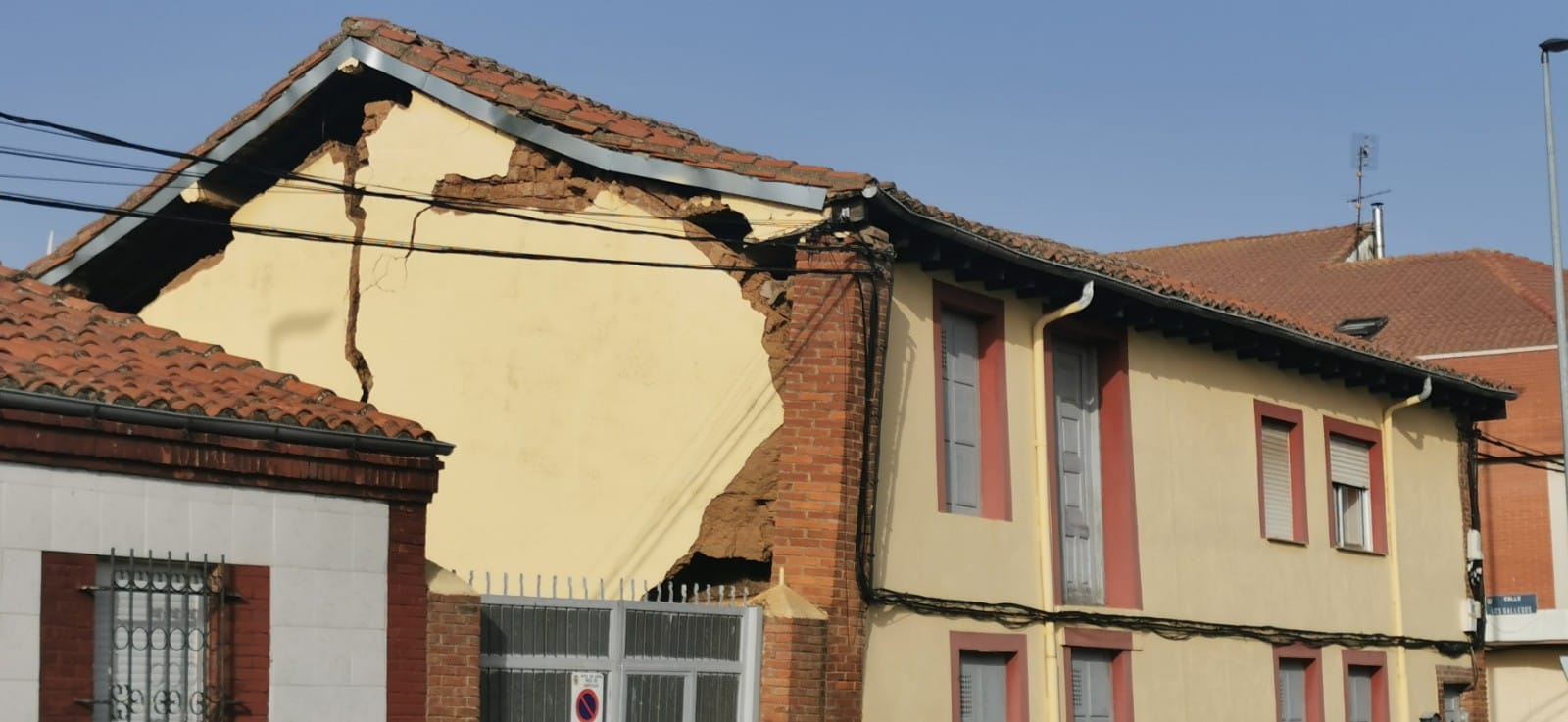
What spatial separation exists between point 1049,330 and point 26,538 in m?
8.99

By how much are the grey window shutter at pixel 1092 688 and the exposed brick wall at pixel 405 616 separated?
21.7ft

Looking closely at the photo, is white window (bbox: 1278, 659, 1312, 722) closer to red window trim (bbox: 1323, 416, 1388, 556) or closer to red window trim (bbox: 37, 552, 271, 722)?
red window trim (bbox: 1323, 416, 1388, 556)

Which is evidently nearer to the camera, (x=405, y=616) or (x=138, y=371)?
(x=138, y=371)

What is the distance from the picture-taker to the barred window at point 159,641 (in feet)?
34.6

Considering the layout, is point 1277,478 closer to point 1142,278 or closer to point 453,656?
point 1142,278

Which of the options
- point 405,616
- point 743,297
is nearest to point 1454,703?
point 743,297

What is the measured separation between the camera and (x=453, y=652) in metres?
11.9

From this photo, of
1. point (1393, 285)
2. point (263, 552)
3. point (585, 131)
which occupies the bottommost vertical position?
point (263, 552)

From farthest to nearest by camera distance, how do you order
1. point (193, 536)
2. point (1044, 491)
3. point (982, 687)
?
point (1044, 491), point (982, 687), point (193, 536)

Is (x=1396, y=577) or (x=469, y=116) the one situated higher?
(x=469, y=116)

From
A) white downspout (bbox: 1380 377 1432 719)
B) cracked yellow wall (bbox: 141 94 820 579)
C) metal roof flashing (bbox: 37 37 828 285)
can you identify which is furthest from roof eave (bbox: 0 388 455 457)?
white downspout (bbox: 1380 377 1432 719)

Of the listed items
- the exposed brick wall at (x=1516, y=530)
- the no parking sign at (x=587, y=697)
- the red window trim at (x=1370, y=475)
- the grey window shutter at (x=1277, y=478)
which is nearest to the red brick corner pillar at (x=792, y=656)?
the no parking sign at (x=587, y=697)

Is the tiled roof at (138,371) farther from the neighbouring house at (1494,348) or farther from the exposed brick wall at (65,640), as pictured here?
the neighbouring house at (1494,348)

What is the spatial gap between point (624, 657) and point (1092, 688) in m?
5.30
